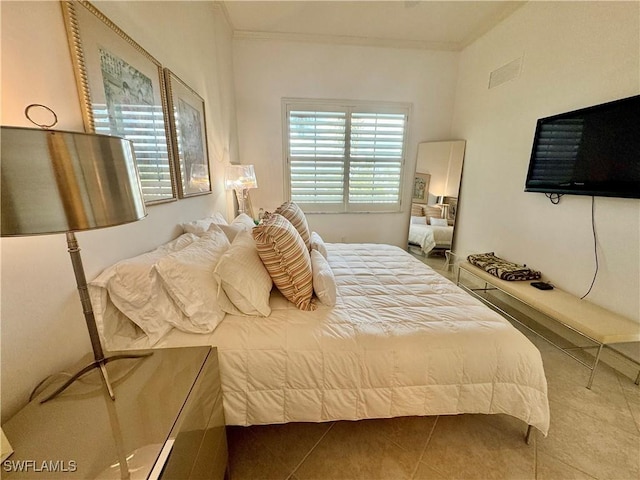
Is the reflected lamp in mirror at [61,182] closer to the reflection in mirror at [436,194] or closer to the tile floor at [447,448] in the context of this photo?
the tile floor at [447,448]

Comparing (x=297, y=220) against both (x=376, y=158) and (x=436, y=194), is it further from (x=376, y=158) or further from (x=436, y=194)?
(x=436, y=194)

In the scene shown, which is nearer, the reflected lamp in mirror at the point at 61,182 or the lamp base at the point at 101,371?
the reflected lamp in mirror at the point at 61,182

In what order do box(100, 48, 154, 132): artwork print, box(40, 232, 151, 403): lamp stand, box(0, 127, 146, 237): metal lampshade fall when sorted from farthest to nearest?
box(100, 48, 154, 132): artwork print, box(40, 232, 151, 403): lamp stand, box(0, 127, 146, 237): metal lampshade

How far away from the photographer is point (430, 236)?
152 inches

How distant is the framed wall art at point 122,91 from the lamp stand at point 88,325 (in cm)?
59

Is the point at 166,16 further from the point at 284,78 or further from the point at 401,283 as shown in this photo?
the point at 401,283

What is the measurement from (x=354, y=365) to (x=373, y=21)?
3.61 metres

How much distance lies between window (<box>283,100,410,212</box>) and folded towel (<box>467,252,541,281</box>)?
5.04 ft

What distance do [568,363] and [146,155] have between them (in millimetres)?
3114

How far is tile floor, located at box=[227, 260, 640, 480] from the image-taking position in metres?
1.19

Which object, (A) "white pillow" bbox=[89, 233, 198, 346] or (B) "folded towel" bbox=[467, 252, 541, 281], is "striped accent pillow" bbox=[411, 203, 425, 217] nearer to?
(B) "folded towel" bbox=[467, 252, 541, 281]

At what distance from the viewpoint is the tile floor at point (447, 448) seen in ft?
3.91

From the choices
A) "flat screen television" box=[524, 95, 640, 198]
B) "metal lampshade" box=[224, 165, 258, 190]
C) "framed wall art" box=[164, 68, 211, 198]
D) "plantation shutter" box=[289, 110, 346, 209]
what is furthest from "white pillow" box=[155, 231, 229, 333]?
"plantation shutter" box=[289, 110, 346, 209]

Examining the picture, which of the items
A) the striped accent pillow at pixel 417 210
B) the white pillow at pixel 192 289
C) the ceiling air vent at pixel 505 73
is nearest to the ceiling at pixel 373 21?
the ceiling air vent at pixel 505 73
